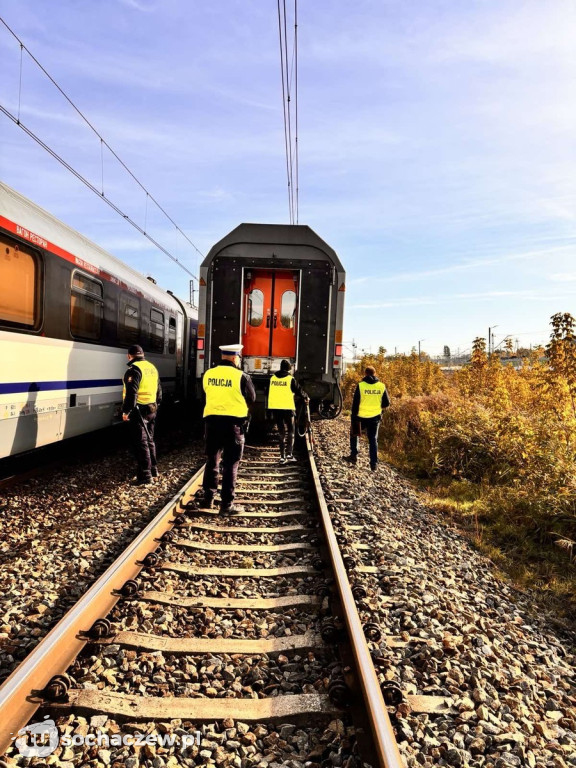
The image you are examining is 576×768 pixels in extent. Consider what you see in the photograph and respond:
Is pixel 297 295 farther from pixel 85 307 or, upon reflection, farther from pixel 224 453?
pixel 224 453

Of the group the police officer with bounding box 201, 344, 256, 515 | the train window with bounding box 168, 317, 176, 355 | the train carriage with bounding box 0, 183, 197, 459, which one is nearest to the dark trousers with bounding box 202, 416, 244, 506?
the police officer with bounding box 201, 344, 256, 515

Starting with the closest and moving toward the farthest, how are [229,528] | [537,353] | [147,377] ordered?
1. [229,528]
2. [147,377]
3. [537,353]

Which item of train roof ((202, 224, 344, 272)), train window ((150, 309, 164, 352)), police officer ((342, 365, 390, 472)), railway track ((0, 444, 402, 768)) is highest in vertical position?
train roof ((202, 224, 344, 272))

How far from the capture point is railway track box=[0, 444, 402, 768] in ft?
7.89

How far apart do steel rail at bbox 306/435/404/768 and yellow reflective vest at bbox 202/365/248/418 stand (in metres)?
2.40

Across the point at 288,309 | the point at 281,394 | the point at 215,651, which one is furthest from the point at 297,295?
the point at 215,651

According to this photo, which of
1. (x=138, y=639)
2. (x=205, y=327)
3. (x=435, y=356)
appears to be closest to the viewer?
(x=138, y=639)

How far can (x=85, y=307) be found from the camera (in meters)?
8.20

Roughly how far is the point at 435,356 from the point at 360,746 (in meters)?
130

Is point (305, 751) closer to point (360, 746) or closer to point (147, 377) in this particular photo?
point (360, 746)

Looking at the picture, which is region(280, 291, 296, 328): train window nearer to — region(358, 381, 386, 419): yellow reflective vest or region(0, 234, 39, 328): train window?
region(358, 381, 386, 419): yellow reflective vest

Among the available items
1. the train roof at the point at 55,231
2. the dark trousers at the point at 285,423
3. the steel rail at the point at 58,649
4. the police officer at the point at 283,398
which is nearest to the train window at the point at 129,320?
the train roof at the point at 55,231

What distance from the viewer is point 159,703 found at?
8.25ft

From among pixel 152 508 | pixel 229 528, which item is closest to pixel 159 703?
pixel 229 528
